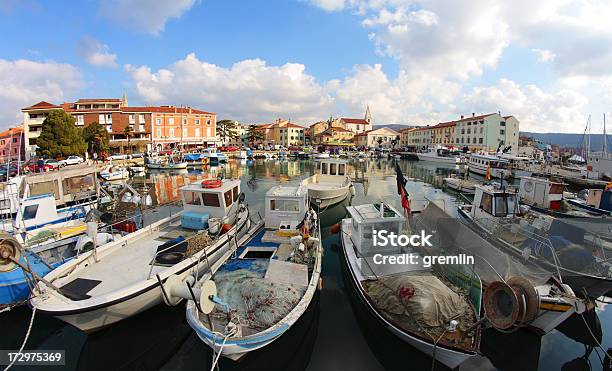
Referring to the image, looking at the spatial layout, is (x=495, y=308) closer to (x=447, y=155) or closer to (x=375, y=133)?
(x=447, y=155)

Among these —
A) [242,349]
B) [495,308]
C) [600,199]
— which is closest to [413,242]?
[495,308]

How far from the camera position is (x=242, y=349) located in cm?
588

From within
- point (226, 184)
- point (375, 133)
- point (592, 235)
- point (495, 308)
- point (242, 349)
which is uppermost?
point (375, 133)

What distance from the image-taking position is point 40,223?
44.6 ft

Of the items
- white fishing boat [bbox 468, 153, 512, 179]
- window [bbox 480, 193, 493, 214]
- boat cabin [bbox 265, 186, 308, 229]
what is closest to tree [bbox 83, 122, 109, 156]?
boat cabin [bbox 265, 186, 308, 229]

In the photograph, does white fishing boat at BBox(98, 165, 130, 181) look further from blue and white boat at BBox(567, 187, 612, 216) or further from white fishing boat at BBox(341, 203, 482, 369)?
blue and white boat at BBox(567, 187, 612, 216)

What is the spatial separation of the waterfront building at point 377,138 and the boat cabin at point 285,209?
314 feet

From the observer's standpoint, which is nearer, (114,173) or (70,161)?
(114,173)

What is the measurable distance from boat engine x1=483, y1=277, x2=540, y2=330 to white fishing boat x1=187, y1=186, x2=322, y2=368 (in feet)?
13.3

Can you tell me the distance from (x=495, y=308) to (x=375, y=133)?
104994mm

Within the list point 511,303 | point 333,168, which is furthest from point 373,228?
point 333,168

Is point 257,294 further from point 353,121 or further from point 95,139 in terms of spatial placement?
point 353,121

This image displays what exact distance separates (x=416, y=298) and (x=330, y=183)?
712 inches

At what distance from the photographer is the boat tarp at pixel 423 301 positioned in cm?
672
